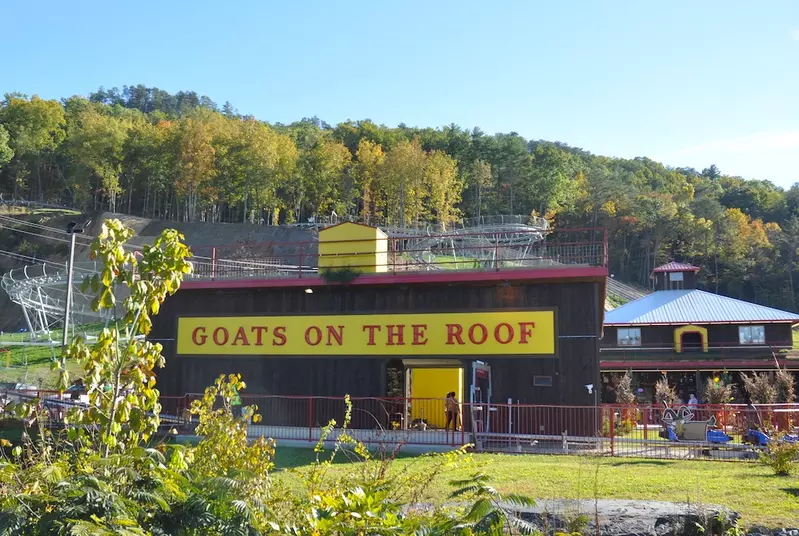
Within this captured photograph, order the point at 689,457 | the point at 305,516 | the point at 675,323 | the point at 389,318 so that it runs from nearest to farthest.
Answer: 1. the point at 305,516
2. the point at 689,457
3. the point at 389,318
4. the point at 675,323

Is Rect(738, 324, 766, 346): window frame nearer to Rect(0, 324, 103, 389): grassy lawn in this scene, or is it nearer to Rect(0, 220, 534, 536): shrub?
Rect(0, 324, 103, 389): grassy lawn

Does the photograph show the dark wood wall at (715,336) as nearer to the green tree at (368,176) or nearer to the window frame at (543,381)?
the window frame at (543,381)

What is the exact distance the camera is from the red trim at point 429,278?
60.7 ft

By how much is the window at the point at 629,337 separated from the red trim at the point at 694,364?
2.72 metres

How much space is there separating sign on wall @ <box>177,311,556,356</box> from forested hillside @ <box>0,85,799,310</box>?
5427 centimetres

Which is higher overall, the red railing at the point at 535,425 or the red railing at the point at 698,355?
the red railing at the point at 698,355

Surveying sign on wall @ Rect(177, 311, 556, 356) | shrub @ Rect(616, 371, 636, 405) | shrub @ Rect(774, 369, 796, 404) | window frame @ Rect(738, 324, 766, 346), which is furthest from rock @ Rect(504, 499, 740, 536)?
window frame @ Rect(738, 324, 766, 346)

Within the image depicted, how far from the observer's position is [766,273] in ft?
298

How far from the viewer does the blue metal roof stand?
46.1 metres

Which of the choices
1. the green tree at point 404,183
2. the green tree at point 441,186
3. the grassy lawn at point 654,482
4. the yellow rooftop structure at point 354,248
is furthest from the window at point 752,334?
the green tree at point 404,183

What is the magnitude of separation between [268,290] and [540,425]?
27.6 feet

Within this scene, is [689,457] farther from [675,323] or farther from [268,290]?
[675,323]

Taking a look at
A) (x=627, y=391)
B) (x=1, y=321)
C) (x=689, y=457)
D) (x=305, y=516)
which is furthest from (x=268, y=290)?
(x=1, y=321)

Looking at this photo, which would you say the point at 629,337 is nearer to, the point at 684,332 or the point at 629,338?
the point at 629,338
